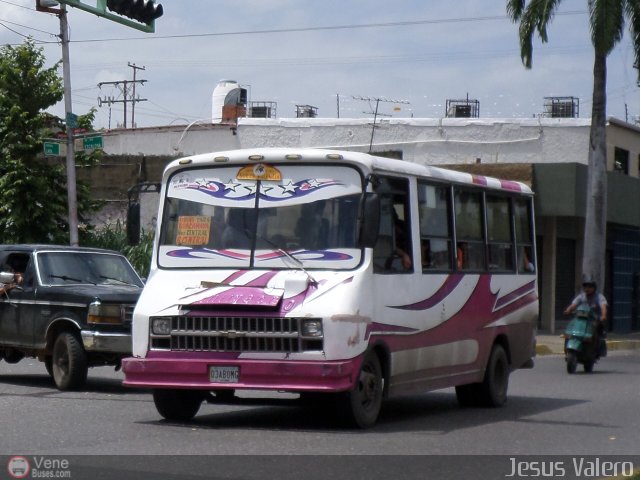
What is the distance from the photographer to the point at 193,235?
41.2ft

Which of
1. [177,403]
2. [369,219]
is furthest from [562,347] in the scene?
[369,219]

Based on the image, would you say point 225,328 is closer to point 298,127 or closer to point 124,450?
point 124,450

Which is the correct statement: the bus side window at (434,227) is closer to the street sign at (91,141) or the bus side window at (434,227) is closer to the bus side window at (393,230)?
the bus side window at (393,230)

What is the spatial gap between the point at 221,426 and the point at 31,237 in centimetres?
1964

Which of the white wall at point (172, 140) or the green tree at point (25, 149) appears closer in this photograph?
the green tree at point (25, 149)

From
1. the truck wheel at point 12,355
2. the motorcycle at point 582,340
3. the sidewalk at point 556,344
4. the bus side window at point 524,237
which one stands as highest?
the bus side window at point 524,237

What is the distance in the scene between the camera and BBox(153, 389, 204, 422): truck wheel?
12.5 m

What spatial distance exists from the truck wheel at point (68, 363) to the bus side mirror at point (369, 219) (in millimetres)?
5532

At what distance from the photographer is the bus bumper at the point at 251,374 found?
37.0ft

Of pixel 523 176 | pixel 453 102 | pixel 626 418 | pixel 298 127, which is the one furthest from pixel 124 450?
pixel 453 102

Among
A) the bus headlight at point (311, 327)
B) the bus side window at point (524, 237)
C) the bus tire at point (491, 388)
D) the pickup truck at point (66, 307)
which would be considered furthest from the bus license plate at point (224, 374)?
the bus side window at point (524, 237)

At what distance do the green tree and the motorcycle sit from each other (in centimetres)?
1461

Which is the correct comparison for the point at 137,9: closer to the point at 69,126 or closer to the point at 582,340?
the point at 582,340
